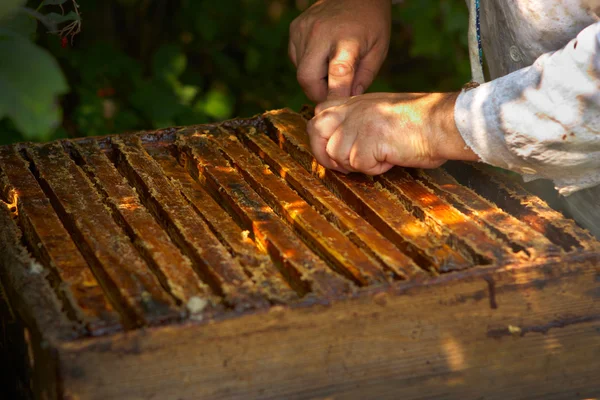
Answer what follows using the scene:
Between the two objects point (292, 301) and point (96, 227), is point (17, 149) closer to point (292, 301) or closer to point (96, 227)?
point (96, 227)

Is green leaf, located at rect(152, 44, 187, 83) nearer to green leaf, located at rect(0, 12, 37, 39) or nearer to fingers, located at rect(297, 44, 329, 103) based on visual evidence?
fingers, located at rect(297, 44, 329, 103)

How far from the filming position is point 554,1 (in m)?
1.54

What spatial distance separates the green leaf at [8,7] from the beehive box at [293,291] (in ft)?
1.52

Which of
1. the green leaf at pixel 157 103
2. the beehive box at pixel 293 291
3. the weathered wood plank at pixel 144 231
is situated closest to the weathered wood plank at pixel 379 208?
Answer: the beehive box at pixel 293 291

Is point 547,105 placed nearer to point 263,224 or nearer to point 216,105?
point 263,224

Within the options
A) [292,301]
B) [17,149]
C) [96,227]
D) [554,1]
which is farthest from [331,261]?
[17,149]

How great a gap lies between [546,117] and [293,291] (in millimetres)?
578

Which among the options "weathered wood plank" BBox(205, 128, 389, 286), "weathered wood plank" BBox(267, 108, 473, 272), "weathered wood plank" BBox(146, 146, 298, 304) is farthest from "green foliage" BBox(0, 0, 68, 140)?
"weathered wood plank" BBox(267, 108, 473, 272)

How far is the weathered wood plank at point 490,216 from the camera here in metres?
1.34

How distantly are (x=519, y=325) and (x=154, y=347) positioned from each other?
617mm

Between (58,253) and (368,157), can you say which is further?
(368,157)

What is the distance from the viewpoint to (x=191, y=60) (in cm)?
373

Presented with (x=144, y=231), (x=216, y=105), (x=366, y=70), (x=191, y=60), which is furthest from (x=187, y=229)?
(x=191, y=60)

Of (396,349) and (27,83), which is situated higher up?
(27,83)
